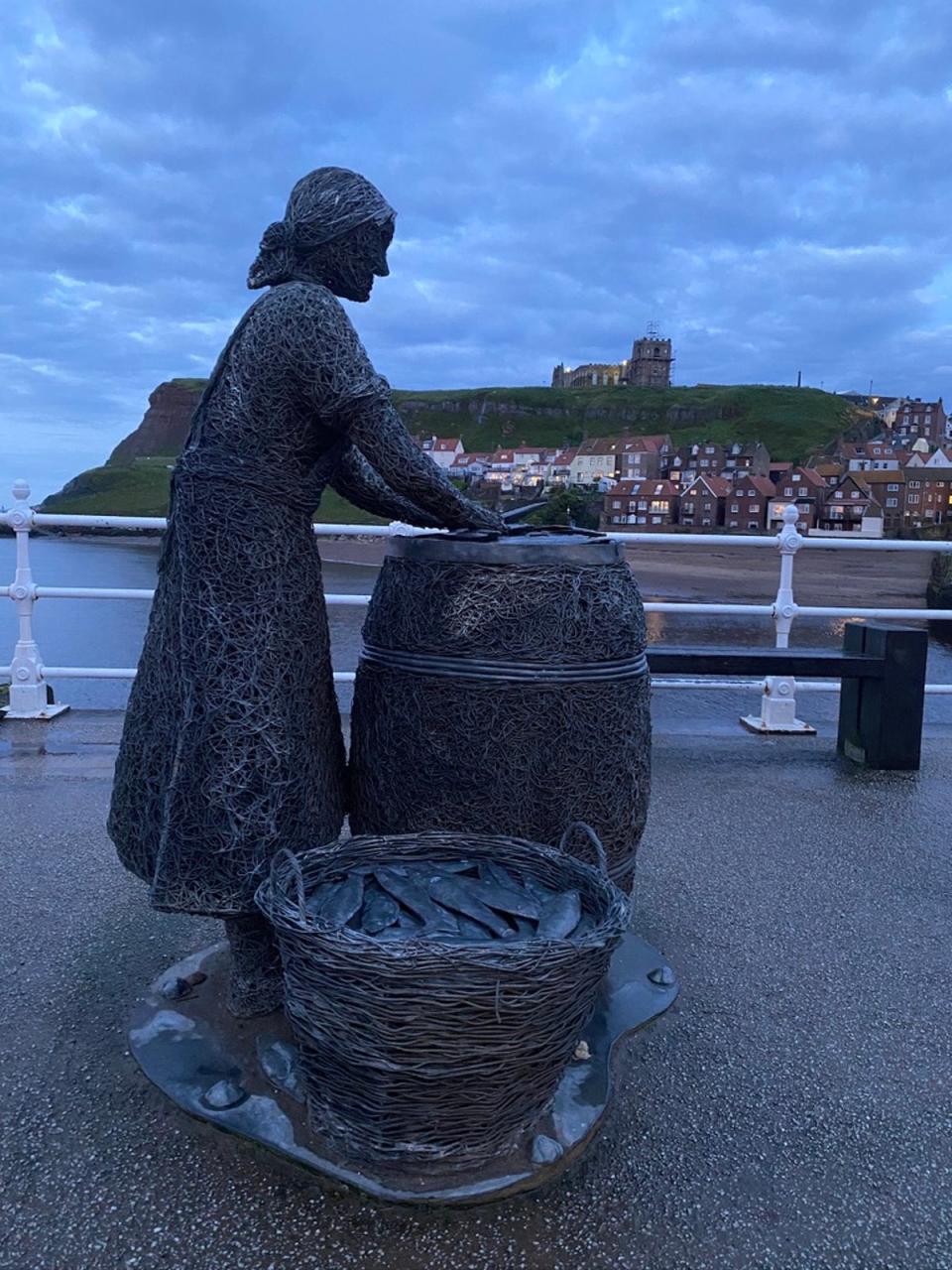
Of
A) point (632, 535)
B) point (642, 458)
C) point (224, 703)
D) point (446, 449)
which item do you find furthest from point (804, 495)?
point (224, 703)

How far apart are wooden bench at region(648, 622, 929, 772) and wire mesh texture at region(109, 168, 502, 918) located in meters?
2.71

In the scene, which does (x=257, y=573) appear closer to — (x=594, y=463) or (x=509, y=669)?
(x=509, y=669)

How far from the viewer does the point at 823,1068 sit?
6.86ft

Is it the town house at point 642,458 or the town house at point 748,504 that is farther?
the town house at point 642,458

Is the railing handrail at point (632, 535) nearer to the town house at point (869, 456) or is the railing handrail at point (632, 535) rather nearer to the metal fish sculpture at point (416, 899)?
the metal fish sculpture at point (416, 899)

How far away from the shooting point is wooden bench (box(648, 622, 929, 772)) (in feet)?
14.9

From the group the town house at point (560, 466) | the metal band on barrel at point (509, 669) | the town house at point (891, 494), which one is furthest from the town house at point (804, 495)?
the metal band on barrel at point (509, 669)

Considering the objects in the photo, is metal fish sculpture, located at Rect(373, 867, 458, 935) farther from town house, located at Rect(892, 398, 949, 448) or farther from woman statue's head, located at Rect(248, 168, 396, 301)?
town house, located at Rect(892, 398, 949, 448)

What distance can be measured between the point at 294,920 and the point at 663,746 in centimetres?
358

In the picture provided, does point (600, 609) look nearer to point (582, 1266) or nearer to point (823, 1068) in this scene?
point (823, 1068)

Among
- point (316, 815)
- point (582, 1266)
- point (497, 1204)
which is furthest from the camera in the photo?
point (316, 815)

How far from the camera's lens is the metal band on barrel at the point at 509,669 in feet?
7.04

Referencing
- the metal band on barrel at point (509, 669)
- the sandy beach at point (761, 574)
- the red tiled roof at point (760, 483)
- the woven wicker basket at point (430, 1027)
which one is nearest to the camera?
the woven wicker basket at point (430, 1027)

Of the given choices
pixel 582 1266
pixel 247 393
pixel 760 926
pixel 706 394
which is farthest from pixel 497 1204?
pixel 706 394
